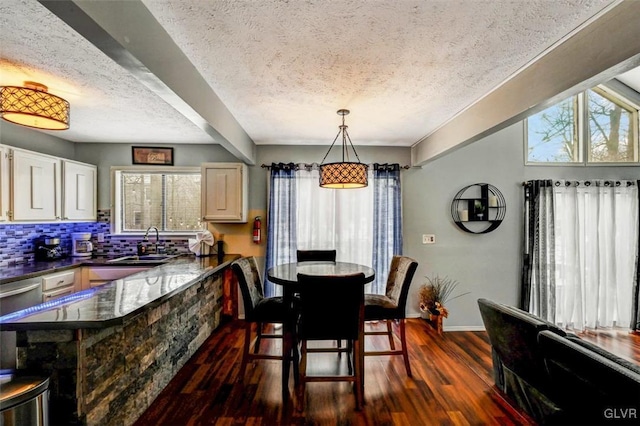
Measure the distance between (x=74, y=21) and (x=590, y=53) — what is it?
2335 mm

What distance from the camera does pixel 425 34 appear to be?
1.73 m

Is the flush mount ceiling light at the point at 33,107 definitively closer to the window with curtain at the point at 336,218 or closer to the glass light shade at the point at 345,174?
the glass light shade at the point at 345,174

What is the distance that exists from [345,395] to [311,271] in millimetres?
1063

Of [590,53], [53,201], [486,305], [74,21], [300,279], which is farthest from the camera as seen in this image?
[53,201]

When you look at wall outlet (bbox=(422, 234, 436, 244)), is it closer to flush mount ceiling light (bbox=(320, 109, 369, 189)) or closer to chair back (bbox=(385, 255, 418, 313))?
chair back (bbox=(385, 255, 418, 313))

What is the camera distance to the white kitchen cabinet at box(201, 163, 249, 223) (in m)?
4.02

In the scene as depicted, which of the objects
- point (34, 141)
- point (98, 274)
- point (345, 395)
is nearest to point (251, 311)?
point (345, 395)

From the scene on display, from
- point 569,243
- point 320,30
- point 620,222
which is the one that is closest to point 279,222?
point 320,30

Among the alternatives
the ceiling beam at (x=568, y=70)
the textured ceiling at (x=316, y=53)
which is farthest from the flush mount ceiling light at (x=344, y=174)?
the ceiling beam at (x=568, y=70)

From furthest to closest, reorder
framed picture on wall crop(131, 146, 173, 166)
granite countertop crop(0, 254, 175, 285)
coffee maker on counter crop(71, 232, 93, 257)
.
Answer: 1. framed picture on wall crop(131, 146, 173, 166)
2. coffee maker on counter crop(71, 232, 93, 257)
3. granite countertop crop(0, 254, 175, 285)

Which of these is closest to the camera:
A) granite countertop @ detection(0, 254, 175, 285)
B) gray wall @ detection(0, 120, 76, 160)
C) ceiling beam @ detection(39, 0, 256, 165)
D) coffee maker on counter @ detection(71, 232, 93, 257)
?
ceiling beam @ detection(39, 0, 256, 165)

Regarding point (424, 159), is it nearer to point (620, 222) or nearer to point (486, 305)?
point (486, 305)

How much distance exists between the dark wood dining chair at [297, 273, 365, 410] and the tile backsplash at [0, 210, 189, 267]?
2.65m

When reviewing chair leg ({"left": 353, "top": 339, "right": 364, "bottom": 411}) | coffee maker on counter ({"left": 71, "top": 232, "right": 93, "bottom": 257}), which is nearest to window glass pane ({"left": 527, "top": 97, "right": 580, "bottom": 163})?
chair leg ({"left": 353, "top": 339, "right": 364, "bottom": 411})
